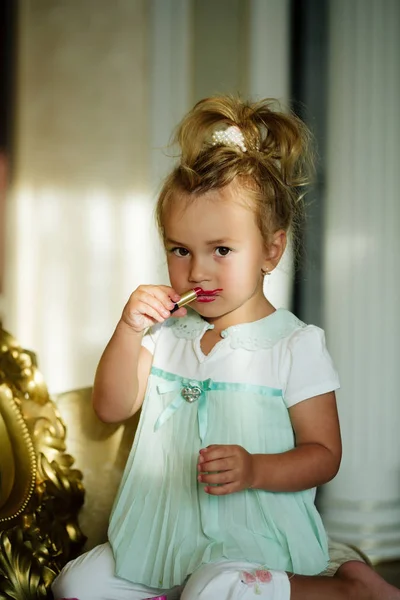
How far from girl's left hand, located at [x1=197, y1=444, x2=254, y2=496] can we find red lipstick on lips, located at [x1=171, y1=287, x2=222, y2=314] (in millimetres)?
252

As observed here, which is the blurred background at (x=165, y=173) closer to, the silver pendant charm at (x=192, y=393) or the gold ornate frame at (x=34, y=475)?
the gold ornate frame at (x=34, y=475)

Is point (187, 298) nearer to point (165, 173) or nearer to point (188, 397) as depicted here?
point (188, 397)

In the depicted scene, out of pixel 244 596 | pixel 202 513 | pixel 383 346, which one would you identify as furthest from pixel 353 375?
pixel 244 596

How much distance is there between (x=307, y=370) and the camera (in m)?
1.31

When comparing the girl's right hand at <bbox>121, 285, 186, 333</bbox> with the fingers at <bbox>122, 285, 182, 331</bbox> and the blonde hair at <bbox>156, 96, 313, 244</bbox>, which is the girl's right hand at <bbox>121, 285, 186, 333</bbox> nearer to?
the fingers at <bbox>122, 285, 182, 331</bbox>

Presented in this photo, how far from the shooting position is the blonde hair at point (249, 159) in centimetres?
134

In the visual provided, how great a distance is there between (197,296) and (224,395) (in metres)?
0.17

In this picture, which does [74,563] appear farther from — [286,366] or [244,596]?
[286,366]

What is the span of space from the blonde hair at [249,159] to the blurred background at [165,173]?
1.73 feet

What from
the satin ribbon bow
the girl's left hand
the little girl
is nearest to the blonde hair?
the little girl

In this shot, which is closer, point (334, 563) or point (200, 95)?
point (334, 563)

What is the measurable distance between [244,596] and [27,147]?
1.28 metres

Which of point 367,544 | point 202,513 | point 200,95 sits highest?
point 200,95

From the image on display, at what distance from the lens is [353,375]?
6.33 feet
